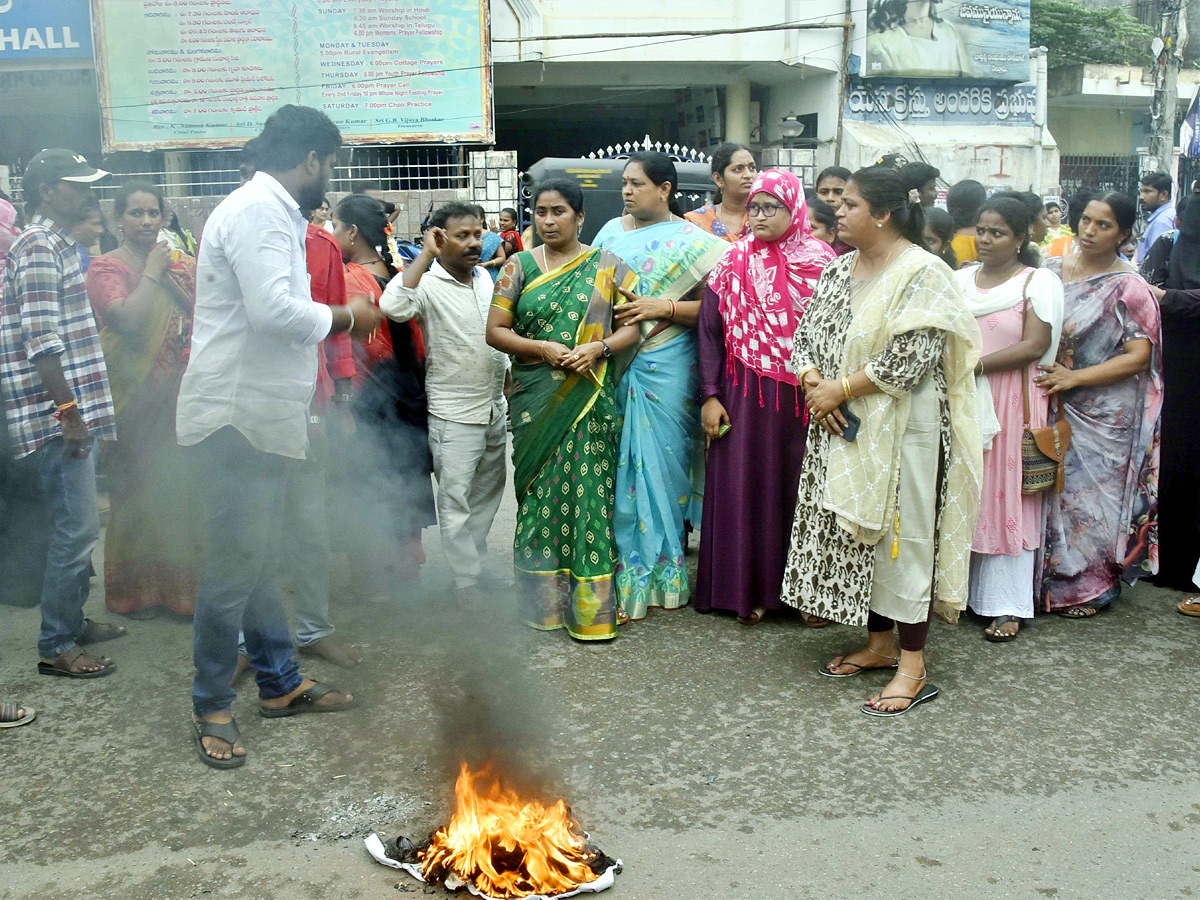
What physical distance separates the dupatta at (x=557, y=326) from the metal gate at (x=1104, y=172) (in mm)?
20932

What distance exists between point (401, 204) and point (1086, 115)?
57.2 ft

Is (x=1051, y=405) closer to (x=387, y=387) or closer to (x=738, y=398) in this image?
(x=738, y=398)

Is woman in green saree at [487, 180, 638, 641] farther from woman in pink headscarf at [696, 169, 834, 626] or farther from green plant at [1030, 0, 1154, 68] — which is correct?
green plant at [1030, 0, 1154, 68]

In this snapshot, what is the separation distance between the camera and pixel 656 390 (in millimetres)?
4609

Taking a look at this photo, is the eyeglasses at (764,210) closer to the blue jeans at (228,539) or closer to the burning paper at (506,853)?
the blue jeans at (228,539)

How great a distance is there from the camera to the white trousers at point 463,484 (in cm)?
458

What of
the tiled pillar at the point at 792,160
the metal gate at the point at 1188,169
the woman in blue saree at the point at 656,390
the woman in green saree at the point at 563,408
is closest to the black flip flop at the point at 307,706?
the woman in green saree at the point at 563,408

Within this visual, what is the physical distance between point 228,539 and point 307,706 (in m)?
0.74

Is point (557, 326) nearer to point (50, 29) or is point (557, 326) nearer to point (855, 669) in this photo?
point (855, 669)

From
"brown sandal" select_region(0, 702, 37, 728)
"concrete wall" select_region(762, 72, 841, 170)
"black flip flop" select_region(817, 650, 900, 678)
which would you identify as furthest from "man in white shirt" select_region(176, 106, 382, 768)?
"concrete wall" select_region(762, 72, 841, 170)

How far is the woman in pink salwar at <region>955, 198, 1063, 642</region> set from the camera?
14.0 feet

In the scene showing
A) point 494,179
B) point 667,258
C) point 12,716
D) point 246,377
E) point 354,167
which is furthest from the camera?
point 354,167

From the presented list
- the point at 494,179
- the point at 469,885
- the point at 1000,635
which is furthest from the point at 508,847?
the point at 494,179

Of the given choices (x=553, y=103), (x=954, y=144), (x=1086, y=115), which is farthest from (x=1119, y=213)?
(x=1086, y=115)
